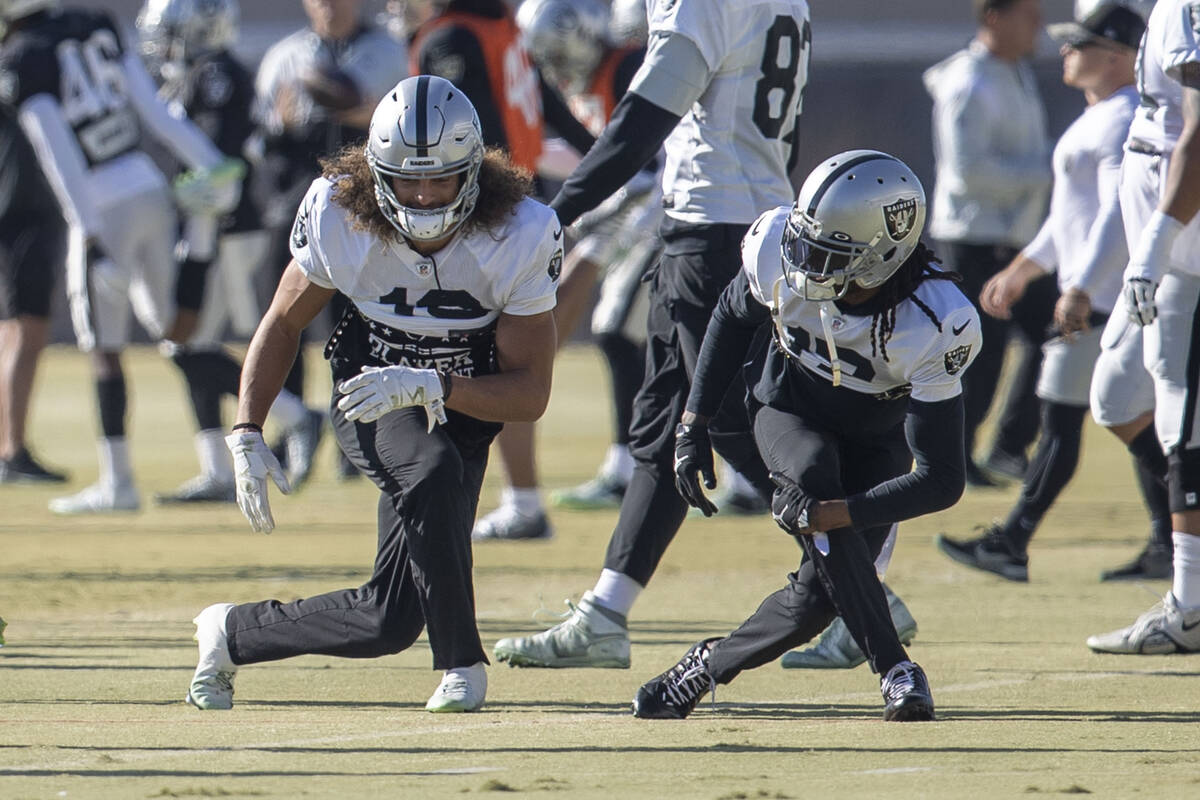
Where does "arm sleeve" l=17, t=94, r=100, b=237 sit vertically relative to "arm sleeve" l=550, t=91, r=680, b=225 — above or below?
below

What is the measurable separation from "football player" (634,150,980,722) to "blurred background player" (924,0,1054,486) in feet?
18.6

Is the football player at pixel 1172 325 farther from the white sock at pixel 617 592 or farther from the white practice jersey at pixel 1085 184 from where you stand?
the white sock at pixel 617 592

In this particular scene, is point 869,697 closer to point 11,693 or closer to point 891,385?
point 891,385

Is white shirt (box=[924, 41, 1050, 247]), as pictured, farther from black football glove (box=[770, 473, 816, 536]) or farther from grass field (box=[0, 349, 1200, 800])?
black football glove (box=[770, 473, 816, 536])

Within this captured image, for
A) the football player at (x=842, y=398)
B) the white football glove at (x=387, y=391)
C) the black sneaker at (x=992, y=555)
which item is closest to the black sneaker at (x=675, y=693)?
the football player at (x=842, y=398)

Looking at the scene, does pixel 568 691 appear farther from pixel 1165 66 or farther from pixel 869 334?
pixel 1165 66

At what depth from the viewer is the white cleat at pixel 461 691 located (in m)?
5.29

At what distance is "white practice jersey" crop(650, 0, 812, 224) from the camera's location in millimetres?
6176

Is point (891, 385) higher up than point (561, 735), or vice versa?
point (891, 385)

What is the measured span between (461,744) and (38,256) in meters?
7.67

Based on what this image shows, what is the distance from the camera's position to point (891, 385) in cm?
530

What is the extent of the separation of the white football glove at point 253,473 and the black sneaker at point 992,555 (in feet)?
11.5

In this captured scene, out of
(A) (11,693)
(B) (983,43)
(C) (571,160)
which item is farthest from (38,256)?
(A) (11,693)

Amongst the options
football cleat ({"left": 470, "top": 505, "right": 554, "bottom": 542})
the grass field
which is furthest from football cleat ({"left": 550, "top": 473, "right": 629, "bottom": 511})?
football cleat ({"left": 470, "top": 505, "right": 554, "bottom": 542})
